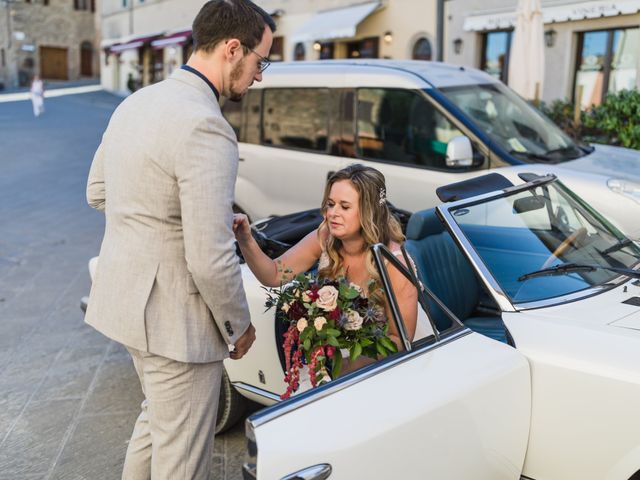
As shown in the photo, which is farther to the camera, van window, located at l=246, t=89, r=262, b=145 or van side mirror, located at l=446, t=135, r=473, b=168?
van window, located at l=246, t=89, r=262, b=145

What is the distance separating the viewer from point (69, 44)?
→ 4922 centimetres

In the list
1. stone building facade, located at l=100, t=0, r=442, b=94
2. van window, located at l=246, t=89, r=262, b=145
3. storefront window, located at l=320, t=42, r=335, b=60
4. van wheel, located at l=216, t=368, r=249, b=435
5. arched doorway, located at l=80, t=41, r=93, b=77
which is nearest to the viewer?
van wheel, located at l=216, t=368, r=249, b=435

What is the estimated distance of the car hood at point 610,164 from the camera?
5.67 metres

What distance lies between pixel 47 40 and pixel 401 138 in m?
46.9

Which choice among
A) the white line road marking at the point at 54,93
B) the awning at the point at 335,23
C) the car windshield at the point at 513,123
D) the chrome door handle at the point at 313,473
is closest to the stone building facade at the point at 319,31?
the awning at the point at 335,23

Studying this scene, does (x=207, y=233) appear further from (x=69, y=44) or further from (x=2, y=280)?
(x=69, y=44)

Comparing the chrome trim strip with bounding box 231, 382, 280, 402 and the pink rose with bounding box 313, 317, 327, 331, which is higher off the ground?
the pink rose with bounding box 313, 317, 327, 331

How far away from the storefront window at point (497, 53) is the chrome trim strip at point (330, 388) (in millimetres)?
16077

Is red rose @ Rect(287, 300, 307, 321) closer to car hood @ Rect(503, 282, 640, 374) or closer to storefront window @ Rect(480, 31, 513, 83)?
car hood @ Rect(503, 282, 640, 374)

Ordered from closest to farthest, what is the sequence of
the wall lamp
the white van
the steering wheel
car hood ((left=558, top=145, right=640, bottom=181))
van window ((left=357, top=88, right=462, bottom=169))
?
the steering wheel
car hood ((left=558, top=145, right=640, bottom=181))
the white van
van window ((left=357, top=88, right=462, bottom=169))
the wall lamp

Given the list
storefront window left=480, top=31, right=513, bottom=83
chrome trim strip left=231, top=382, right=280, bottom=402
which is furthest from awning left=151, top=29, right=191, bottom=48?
chrome trim strip left=231, top=382, right=280, bottom=402

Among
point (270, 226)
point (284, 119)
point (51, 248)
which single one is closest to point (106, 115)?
point (51, 248)

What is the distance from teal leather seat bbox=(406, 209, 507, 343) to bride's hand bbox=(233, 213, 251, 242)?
978 millimetres

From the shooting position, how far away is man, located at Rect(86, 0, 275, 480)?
7.02 feet
